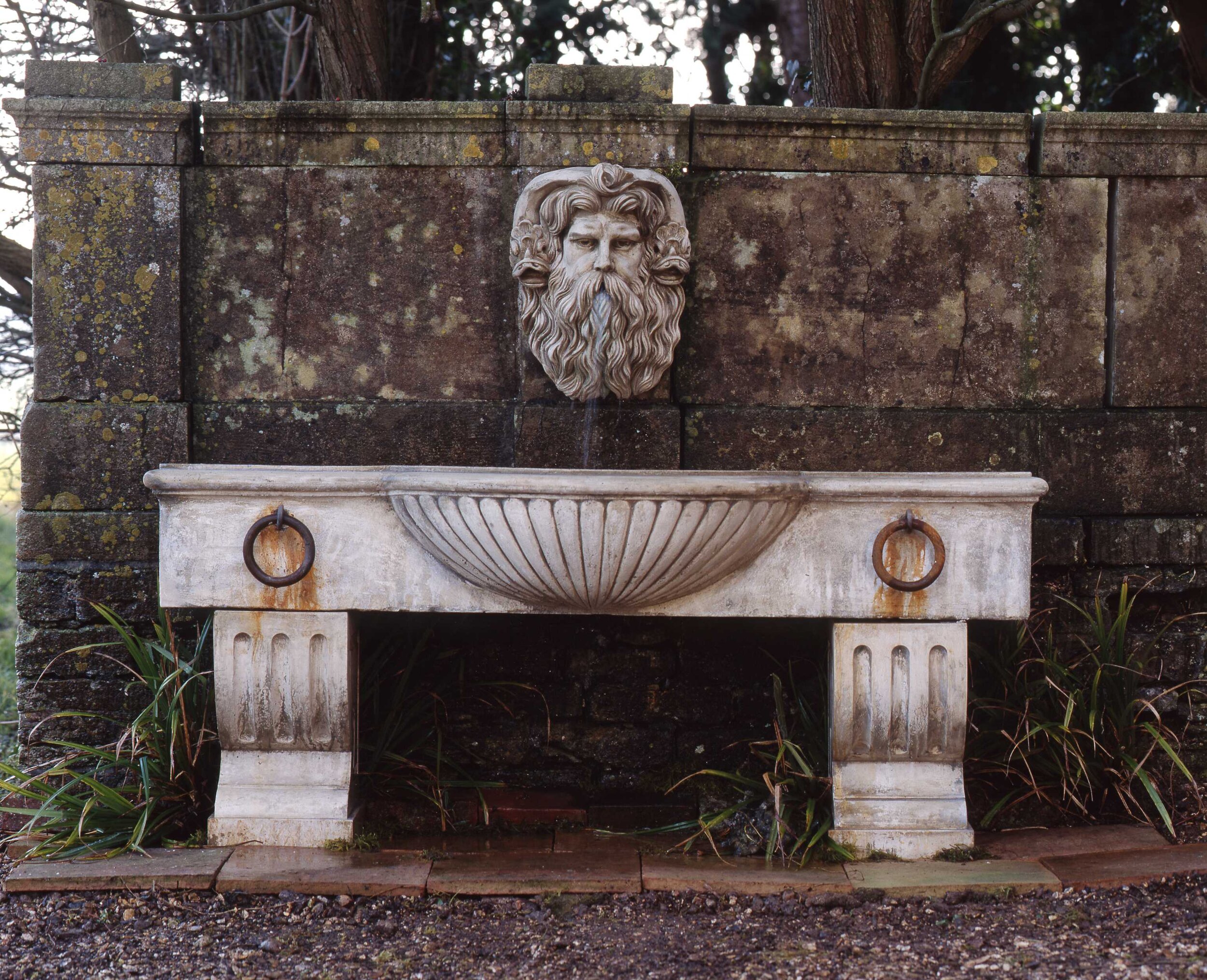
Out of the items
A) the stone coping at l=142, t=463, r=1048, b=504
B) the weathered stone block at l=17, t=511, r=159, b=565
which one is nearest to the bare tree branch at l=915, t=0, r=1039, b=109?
the stone coping at l=142, t=463, r=1048, b=504

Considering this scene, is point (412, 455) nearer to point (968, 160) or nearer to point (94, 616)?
point (94, 616)

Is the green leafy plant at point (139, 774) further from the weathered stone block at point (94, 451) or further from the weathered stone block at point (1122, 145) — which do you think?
the weathered stone block at point (1122, 145)

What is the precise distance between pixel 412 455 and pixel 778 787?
4.39 feet

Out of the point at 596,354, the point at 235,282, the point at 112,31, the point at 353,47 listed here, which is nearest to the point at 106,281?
the point at 235,282

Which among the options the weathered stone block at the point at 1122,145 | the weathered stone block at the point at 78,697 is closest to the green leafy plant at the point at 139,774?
the weathered stone block at the point at 78,697

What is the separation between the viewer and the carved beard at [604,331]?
2.89m

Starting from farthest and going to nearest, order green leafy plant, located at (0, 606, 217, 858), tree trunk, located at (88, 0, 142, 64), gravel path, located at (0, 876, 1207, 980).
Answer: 1. tree trunk, located at (88, 0, 142, 64)
2. green leafy plant, located at (0, 606, 217, 858)
3. gravel path, located at (0, 876, 1207, 980)

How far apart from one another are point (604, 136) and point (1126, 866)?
2.27 meters

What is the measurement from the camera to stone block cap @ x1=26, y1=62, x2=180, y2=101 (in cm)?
305

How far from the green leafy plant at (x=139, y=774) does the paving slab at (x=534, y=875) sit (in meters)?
0.71

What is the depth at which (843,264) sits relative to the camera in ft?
10.3

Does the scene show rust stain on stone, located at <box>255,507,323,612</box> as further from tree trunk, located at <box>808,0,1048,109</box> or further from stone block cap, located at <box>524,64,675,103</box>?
tree trunk, located at <box>808,0,1048,109</box>

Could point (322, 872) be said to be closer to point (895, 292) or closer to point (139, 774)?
point (139, 774)

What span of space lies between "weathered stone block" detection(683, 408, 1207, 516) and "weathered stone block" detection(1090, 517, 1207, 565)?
0.04 m
